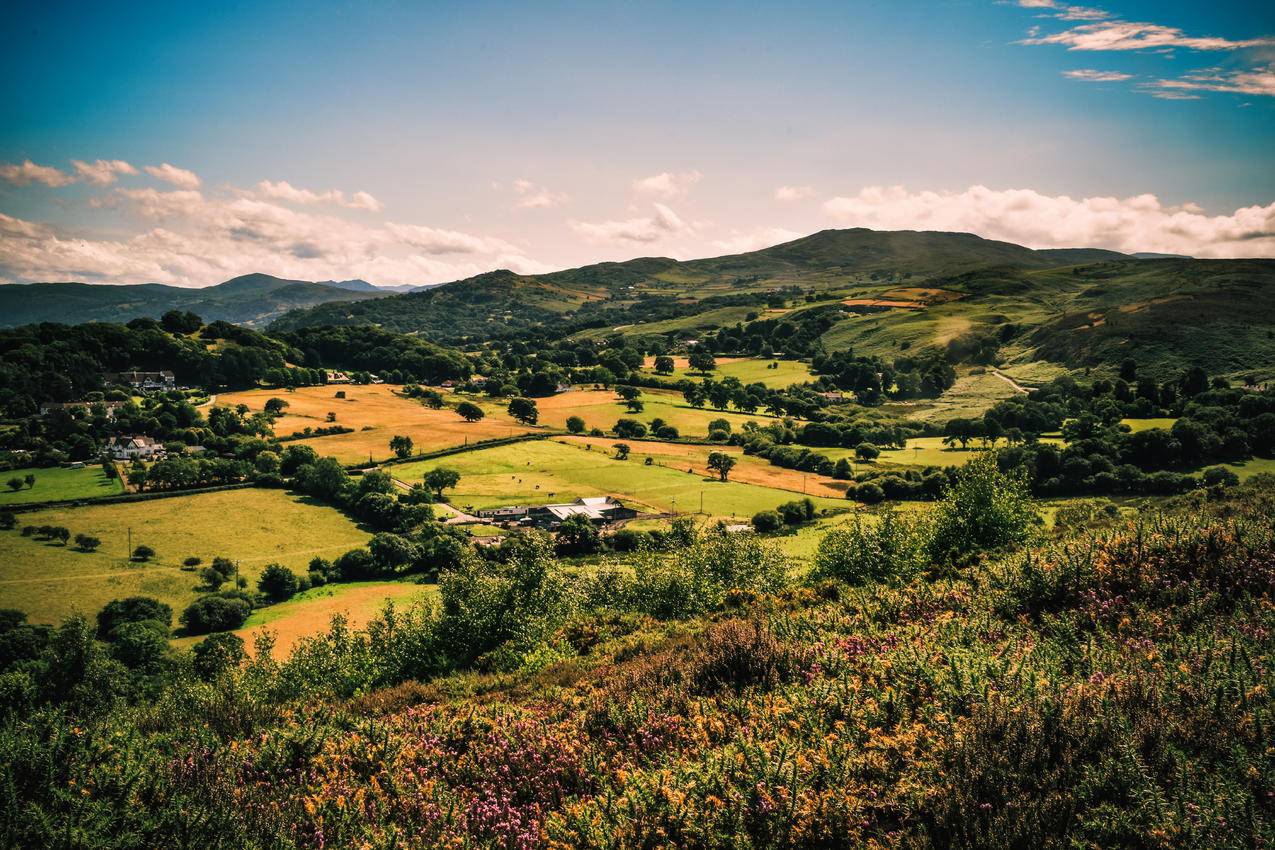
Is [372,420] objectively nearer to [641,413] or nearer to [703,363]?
[641,413]

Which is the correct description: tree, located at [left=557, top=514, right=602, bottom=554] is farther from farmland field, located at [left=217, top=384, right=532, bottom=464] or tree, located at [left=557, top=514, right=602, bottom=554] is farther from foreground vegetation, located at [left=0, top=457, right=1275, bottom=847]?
foreground vegetation, located at [left=0, top=457, right=1275, bottom=847]

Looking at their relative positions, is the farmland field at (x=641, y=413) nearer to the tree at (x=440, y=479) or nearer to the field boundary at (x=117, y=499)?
the tree at (x=440, y=479)

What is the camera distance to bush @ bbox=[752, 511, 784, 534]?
6378 cm

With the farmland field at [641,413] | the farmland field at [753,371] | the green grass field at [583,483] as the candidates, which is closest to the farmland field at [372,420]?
the green grass field at [583,483]

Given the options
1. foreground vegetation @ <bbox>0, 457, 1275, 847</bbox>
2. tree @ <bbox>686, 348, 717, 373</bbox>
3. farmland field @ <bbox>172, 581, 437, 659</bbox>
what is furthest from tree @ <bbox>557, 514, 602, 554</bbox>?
tree @ <bbox>686, 348, 717, 373</bbox>

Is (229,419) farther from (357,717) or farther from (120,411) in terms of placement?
(357,717)

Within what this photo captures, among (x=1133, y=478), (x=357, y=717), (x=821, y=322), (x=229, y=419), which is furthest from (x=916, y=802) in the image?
(x=821, y=322)

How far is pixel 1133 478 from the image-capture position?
65.0m

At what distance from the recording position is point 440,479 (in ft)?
251

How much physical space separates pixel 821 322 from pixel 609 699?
19436 cm

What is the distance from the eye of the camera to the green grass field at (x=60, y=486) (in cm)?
6662

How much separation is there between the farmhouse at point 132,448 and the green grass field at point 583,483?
35237mm

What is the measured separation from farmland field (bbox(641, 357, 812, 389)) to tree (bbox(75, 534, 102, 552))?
109931 mm

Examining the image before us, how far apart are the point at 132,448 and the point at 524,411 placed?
184 ft
